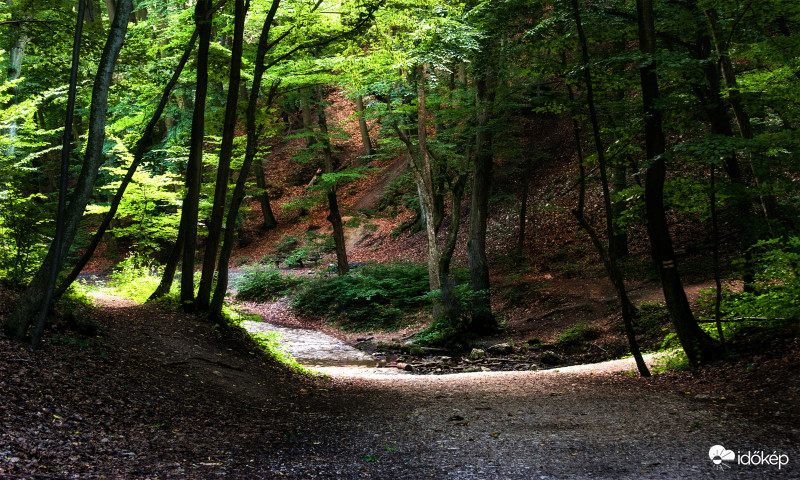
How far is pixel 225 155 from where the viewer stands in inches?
348

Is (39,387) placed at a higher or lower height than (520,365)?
higher

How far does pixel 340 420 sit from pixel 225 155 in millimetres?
5188

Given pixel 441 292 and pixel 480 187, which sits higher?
pixel 480 187

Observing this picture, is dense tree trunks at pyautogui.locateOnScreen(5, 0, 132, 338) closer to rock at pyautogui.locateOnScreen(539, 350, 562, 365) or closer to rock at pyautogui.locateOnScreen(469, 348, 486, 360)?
rock at pyautogui.locateOnScreen(469, 348, 486, 360)

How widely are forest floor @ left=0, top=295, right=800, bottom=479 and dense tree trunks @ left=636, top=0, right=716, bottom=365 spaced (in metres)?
0.46

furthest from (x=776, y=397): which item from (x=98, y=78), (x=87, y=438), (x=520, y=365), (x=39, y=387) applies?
(x=98, y=78)

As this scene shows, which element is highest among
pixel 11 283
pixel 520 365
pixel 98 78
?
pixel 98 78

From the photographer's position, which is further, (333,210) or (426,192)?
(333,210)

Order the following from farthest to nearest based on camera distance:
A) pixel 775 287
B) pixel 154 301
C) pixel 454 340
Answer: pixel 454 340
pixel 154 301
pixel 775 287

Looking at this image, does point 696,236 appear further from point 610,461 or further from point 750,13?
point 610,461

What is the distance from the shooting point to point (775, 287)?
23.0 feet

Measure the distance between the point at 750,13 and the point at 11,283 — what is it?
1278 cm

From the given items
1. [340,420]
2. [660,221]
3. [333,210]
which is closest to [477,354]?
[660,221]

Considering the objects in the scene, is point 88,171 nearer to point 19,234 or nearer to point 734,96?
point 19,234
